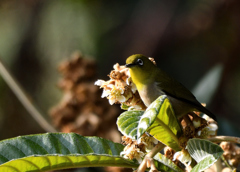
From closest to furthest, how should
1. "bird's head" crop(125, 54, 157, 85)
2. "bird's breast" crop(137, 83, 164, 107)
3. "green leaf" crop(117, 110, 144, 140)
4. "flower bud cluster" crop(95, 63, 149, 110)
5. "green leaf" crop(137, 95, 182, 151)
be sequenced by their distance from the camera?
"green leaf" crop(117, 110, 144, 140)
"green leaf" crop(137, 95, 182, 151)
"flower bud cluster" crop(95, 63, 149, 110)
"bird's breast" crop(137, 83, 164, 107)
"bird's head" crop(125, 54, 157, 85)

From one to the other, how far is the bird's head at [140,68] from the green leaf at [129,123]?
1.72 ft

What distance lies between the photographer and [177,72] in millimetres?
3496

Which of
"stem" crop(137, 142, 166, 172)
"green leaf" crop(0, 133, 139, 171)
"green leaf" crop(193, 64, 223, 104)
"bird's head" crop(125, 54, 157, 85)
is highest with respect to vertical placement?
"green leaf" crop(193, 64, 223, 104)

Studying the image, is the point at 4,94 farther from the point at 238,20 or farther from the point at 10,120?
the point at 238,20

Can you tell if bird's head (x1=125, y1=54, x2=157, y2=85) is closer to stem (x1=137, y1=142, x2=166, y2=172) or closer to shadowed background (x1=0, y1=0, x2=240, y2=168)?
stem (x1=137, y1=142, x2=166, y2=172)

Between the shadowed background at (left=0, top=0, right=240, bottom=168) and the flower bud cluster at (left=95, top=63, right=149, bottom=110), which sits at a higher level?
the shadowed background at (left=0, top=0, right=240, bottom=168)

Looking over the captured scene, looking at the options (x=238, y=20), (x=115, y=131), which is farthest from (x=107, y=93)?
(x=238, y=20)

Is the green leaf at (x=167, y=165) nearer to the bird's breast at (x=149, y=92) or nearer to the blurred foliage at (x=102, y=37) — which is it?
the bird's breast at (x=149, y=92)

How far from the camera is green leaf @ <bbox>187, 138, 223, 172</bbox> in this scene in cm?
110

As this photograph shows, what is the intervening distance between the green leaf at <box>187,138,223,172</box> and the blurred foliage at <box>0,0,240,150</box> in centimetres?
235

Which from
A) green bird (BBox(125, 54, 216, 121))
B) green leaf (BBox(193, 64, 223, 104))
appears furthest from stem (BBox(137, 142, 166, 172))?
green leaf (BBox(193, 64, 223, 104))

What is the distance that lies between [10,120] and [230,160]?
267 cm

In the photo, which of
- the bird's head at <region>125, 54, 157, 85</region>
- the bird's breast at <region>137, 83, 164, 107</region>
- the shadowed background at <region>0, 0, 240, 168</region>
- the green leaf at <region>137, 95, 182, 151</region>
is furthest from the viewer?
the shadowed background at <region>0, 0, 240, 168</region>

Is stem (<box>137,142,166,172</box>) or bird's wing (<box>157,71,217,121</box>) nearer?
stem (<box>137,142,166,172</box>)
